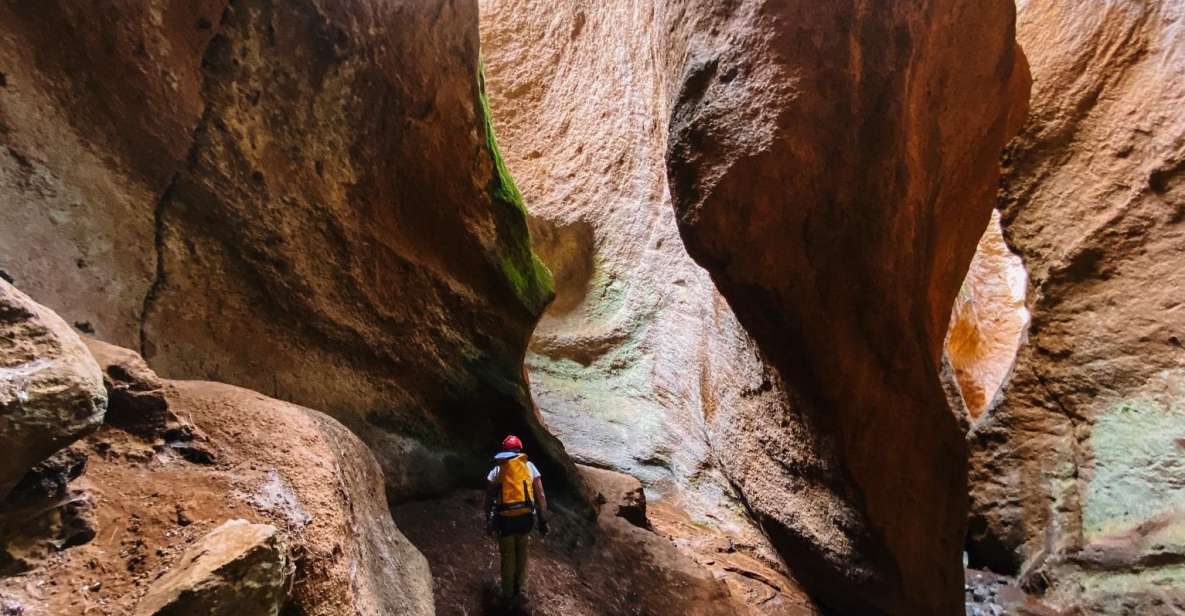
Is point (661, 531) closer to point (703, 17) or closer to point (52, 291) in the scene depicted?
point (703, 17)

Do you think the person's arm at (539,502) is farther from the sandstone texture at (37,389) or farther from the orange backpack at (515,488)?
the sandstone texture at (37,389)

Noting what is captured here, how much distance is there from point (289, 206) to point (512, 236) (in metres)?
1.66

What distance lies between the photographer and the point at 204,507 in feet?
6.07

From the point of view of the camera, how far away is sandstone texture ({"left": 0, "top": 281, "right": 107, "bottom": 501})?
56.7 inches

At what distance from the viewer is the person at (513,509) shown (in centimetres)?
325

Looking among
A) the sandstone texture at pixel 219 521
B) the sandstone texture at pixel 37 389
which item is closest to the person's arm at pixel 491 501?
the sandstone texture at pixel 219 521

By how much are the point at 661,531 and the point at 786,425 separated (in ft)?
4.62

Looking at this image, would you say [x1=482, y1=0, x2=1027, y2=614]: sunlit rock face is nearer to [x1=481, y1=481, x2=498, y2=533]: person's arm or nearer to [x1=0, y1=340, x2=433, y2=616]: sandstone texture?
[x1=481, y1=481, x2=498, y2=533]: person's arm

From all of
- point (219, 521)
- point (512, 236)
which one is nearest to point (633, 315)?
point (512, 236)

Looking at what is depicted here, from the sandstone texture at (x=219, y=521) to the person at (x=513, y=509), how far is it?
23.8 inches

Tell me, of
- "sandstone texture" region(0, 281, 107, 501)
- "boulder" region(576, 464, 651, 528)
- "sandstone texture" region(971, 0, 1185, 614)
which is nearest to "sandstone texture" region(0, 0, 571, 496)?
"boulder" region(576, 464, 651, 528)

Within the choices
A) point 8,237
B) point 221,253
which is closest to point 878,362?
point 221,253

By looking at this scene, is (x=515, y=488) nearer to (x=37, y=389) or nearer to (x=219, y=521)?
(x=219, y=521)

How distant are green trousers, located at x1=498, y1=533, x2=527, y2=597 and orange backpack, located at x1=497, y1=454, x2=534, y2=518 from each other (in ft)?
0.49
